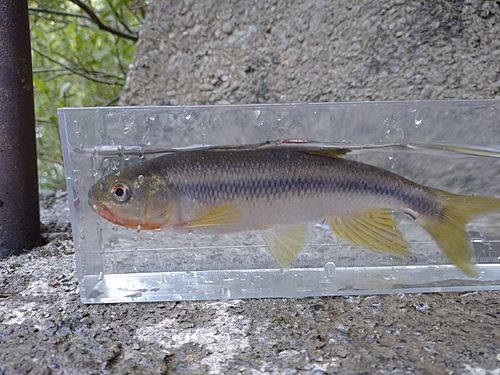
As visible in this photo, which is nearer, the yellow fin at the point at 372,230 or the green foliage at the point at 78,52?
the yellow fin at the point at 372,230

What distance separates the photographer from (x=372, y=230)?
4.23ft

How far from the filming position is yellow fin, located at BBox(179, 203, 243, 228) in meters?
1.21

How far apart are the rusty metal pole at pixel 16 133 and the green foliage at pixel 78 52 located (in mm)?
1072

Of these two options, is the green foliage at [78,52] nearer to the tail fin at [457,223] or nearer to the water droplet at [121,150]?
the water droplet at [121,150]

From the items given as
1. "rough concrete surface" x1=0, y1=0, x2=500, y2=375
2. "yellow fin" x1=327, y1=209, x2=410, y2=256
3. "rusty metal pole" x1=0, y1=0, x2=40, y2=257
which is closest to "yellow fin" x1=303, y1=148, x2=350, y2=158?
"yellow fin" x1=327, y1=209, x2=410, y2=256

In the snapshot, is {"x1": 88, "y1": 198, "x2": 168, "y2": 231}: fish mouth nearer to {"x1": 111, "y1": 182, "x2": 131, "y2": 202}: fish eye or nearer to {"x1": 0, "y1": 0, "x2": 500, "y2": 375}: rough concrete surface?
{"x1": 111, "y1": 182, "x2": 131, "y2": 202}: fish eye

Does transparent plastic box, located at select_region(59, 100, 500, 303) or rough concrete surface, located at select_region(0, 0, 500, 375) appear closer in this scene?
rough concrete surface, located at select_region(0, 0, 500, 375)

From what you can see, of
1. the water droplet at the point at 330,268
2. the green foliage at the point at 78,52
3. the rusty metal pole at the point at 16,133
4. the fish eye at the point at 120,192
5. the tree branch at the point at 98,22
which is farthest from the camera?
the green foliage at the point at 78,52

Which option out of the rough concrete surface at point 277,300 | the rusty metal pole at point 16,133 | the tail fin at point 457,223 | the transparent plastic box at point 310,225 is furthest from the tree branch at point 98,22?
the tail fin at point 457,223

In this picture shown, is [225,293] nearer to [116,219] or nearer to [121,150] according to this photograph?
[116,219]

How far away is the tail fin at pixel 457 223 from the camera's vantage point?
47.4 inches

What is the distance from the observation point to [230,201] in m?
1.21

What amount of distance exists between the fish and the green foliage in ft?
5.46

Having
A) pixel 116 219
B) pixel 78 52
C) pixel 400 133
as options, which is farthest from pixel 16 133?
pixel 78 52
